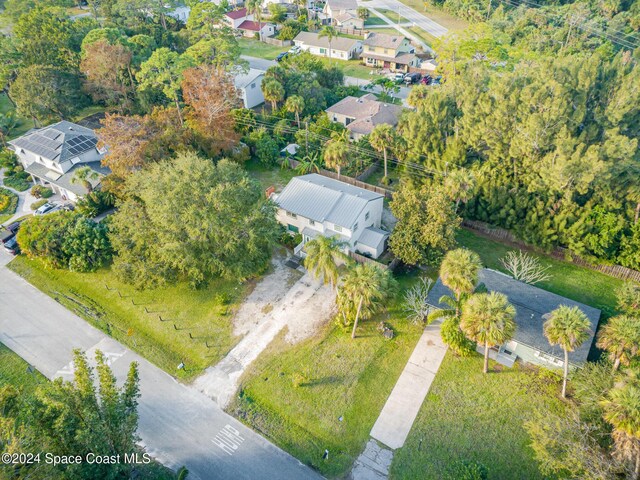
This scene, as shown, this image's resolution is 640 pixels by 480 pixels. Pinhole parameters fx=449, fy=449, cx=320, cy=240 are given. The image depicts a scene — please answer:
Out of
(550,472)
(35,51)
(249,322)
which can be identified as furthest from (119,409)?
(35,51)

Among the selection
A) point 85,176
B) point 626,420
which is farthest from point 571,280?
point 85,176

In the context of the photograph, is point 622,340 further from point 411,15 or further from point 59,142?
point 411,15

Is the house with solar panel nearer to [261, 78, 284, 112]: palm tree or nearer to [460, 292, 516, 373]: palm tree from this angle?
[261, 78, 284, 112]: palm tree

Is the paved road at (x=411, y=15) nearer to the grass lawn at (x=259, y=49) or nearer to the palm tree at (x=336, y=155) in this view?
the grass lawn at (x=259, y=49)

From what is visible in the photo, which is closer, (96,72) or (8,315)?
(8,315)

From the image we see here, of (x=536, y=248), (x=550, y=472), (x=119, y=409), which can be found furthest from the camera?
(x=536, y=248)

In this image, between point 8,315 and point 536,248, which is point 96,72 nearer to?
point 8,315

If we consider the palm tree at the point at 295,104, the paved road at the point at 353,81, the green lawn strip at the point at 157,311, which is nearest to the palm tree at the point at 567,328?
the green lawn strip at the point at 157,311

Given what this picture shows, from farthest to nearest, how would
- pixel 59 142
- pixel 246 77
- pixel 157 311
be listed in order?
1. pixel 246 77
2. pixel 59 142
3. pixel 157 311
